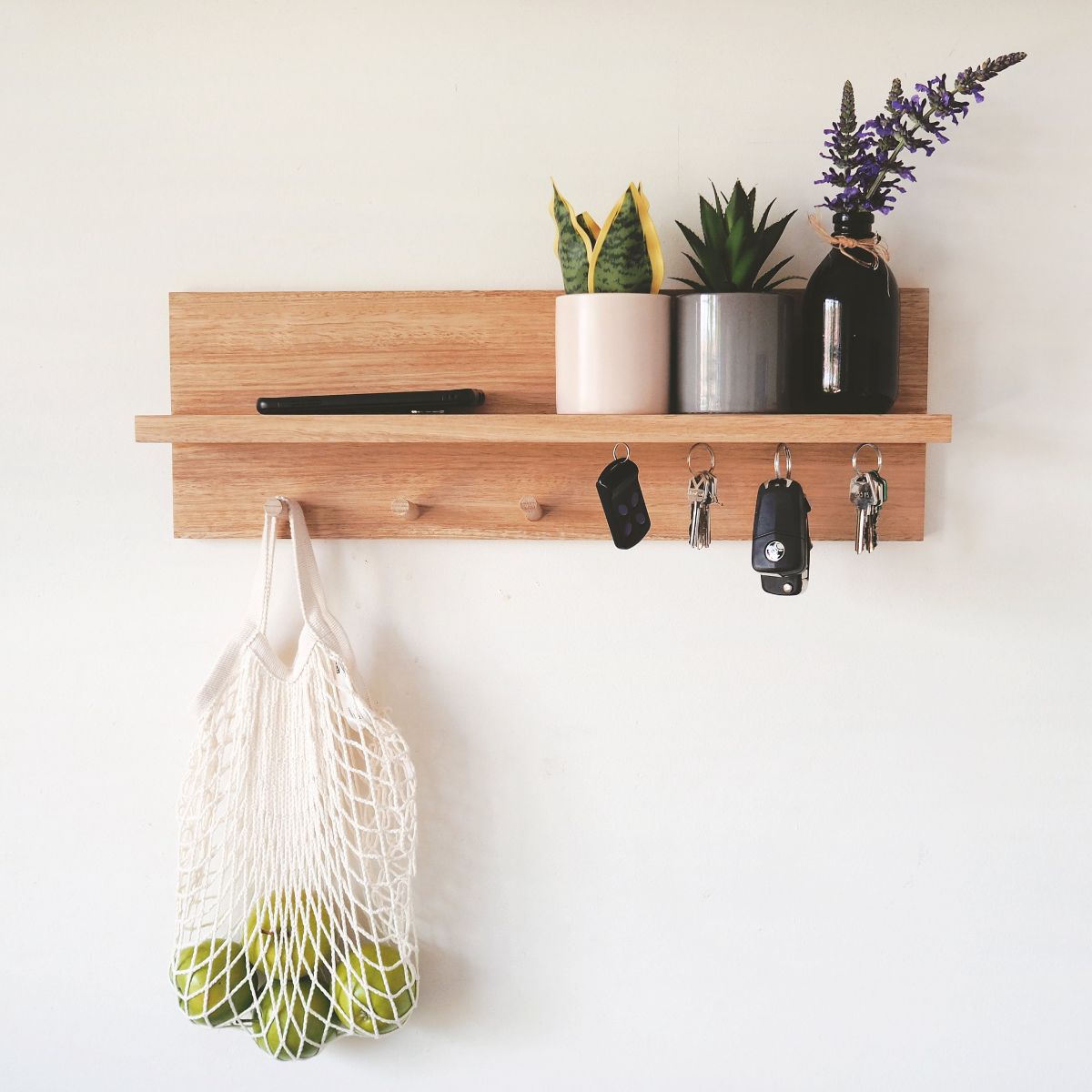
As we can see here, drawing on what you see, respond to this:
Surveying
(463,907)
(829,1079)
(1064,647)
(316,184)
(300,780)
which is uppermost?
(316,184)

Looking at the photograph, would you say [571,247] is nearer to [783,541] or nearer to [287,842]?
[783,541]

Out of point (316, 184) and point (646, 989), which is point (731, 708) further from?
point (316, 184)

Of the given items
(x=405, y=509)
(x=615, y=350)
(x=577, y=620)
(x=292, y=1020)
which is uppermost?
(x=615, y=350)

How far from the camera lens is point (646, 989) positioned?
93cm

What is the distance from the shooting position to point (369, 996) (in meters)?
0.82

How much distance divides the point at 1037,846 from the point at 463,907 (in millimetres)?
528

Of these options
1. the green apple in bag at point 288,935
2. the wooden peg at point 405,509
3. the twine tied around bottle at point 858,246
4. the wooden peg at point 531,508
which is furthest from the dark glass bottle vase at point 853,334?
the green apple in bag at point 288,935

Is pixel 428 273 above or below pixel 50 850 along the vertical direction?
above

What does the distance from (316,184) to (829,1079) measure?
0.94m

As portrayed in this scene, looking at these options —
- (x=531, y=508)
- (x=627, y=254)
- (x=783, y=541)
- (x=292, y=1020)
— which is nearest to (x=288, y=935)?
(x=292, y=1020)

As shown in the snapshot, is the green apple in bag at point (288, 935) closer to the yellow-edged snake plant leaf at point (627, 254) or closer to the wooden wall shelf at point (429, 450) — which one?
the wooden wall shelf at point (429, 450)

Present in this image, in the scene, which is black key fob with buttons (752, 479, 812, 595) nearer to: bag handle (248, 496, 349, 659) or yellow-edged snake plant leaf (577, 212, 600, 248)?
yellow-edged snake plant leaf (577, 212, 600, 248)

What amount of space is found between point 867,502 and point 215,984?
0.67 meters

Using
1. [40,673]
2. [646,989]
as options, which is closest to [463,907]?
[646,989]
